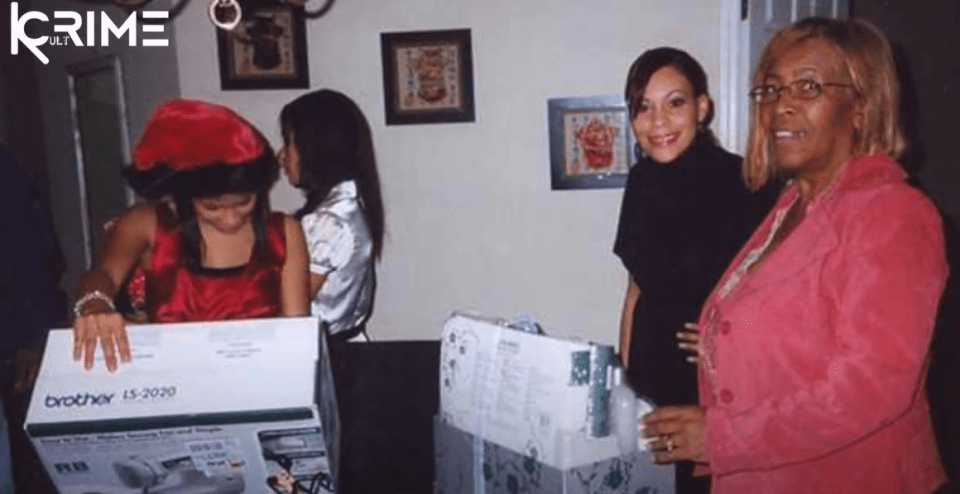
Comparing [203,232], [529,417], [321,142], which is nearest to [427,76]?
[321,142]

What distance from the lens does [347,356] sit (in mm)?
1932

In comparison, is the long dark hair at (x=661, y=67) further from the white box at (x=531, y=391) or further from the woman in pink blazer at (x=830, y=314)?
the white box at (x=531, y=391)

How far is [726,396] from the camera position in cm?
102

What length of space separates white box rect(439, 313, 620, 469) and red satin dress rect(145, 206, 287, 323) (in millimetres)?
352

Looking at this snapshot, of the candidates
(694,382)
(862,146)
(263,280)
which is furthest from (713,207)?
(263,280)

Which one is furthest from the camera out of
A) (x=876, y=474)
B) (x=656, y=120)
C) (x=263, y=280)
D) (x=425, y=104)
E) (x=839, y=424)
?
(x=425, y=104)

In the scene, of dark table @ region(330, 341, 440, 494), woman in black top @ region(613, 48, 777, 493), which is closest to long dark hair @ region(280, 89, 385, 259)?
dark table @ region(330, 341, 440, 494)

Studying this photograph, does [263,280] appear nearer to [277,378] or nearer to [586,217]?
[277,378]

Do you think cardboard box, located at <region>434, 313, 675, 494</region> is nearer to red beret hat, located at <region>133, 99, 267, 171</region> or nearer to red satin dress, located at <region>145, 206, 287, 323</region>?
red satin dress, located at <region>145, 206, 287, 323</region>

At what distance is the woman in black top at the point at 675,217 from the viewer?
1581 millimetres

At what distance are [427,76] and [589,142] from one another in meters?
0.60

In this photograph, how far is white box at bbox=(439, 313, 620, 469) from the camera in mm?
1094

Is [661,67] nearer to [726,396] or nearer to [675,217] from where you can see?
[675,217]

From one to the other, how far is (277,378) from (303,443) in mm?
91
